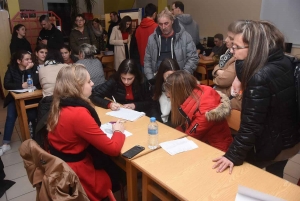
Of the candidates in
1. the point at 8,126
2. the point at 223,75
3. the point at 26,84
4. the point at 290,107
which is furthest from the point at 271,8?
the point at 8,126

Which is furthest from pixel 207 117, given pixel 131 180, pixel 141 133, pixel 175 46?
pixel 175 46

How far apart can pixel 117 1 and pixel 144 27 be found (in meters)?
5.66

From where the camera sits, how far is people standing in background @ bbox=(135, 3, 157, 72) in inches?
142

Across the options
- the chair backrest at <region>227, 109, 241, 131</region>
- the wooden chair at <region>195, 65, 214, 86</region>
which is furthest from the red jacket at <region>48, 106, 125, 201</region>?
the wooden chair at <region>195, 65, 214, 86</region>

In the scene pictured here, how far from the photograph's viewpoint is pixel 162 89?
2.59 meters

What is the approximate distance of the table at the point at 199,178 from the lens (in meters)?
1.24

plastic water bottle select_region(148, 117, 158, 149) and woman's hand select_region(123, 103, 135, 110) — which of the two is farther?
woman's hand select_region(123, 103, 135, 110)

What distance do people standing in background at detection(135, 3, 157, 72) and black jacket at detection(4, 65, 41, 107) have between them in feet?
4.99

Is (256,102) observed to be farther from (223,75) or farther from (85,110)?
(223,75)

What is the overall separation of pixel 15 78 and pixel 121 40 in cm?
227

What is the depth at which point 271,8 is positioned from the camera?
4.83 meters

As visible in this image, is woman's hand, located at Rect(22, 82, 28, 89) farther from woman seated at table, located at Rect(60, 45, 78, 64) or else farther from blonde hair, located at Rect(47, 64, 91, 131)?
blonde hair, located at Rect(47, 64, 91, 131)

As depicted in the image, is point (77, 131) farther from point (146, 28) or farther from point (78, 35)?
point (78, 35)

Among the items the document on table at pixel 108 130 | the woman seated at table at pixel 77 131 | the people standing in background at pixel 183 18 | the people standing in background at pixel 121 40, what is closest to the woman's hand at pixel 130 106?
the document on table at pixel 108 130
